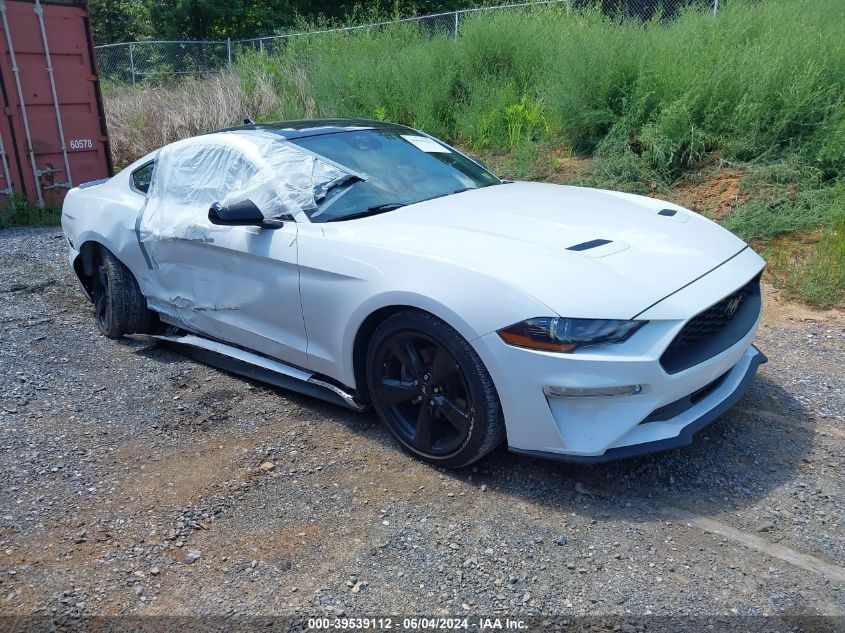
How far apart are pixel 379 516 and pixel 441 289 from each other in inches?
39.2

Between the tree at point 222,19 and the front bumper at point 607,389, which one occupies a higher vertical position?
the tree at point 222,19

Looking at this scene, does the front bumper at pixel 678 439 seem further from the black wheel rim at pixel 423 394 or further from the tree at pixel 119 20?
the tree at pixel 119 20

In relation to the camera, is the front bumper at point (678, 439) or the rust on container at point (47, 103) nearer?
the front bumper at point (678, 439)

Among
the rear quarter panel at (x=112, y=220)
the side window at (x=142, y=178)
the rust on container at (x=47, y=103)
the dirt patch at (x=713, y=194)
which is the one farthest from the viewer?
the rust on container at (x=47, y=103)

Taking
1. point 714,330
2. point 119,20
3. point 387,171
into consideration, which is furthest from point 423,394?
point 119,20

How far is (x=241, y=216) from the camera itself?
366 cm

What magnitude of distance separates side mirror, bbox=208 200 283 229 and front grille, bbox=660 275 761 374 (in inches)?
81.3

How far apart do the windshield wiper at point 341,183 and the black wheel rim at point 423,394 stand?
1.00 metres

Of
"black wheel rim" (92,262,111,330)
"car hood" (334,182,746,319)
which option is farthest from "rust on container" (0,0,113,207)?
"car hood" (334,182,746,319)

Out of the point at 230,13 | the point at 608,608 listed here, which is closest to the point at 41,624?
the point at 608,608

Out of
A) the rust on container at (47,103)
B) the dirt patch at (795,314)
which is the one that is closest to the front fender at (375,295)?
the dirt patch at (795,314)

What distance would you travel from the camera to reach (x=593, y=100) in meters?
8.42

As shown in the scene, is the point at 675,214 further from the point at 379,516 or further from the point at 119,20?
the point at 119,20

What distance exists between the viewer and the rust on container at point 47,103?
350 inches
